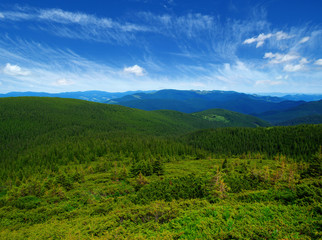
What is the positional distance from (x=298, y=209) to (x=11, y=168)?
560 ft

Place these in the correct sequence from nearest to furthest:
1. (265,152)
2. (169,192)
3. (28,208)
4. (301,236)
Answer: (301,236), (169,192), (28,208), (265,152)

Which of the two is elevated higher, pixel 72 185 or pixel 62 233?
pixel 62 233

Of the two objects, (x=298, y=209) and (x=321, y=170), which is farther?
(x=321, y=170)

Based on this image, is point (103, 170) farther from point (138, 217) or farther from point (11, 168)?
point (138, 217)

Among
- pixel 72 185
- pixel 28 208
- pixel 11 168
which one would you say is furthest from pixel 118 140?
pixel 28 208

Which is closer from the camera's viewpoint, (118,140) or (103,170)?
(103,170)

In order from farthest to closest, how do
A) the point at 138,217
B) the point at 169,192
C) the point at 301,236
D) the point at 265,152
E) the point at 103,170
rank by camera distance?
the point at 265,152, the point at 103,170, the point at 169,192, the point at 138,217, the point at 301,236

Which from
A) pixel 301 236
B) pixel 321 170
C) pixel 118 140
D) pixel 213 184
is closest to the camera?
pixel 301 236

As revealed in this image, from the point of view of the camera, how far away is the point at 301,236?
1471cm

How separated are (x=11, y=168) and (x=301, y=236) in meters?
170

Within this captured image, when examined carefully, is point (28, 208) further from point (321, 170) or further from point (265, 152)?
point (265, 152)

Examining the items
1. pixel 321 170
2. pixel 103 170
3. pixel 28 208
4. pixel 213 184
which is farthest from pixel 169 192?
pixel 103 170

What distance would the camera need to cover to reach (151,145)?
158m

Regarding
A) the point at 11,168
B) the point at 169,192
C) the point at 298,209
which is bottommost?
the point at 11,168
